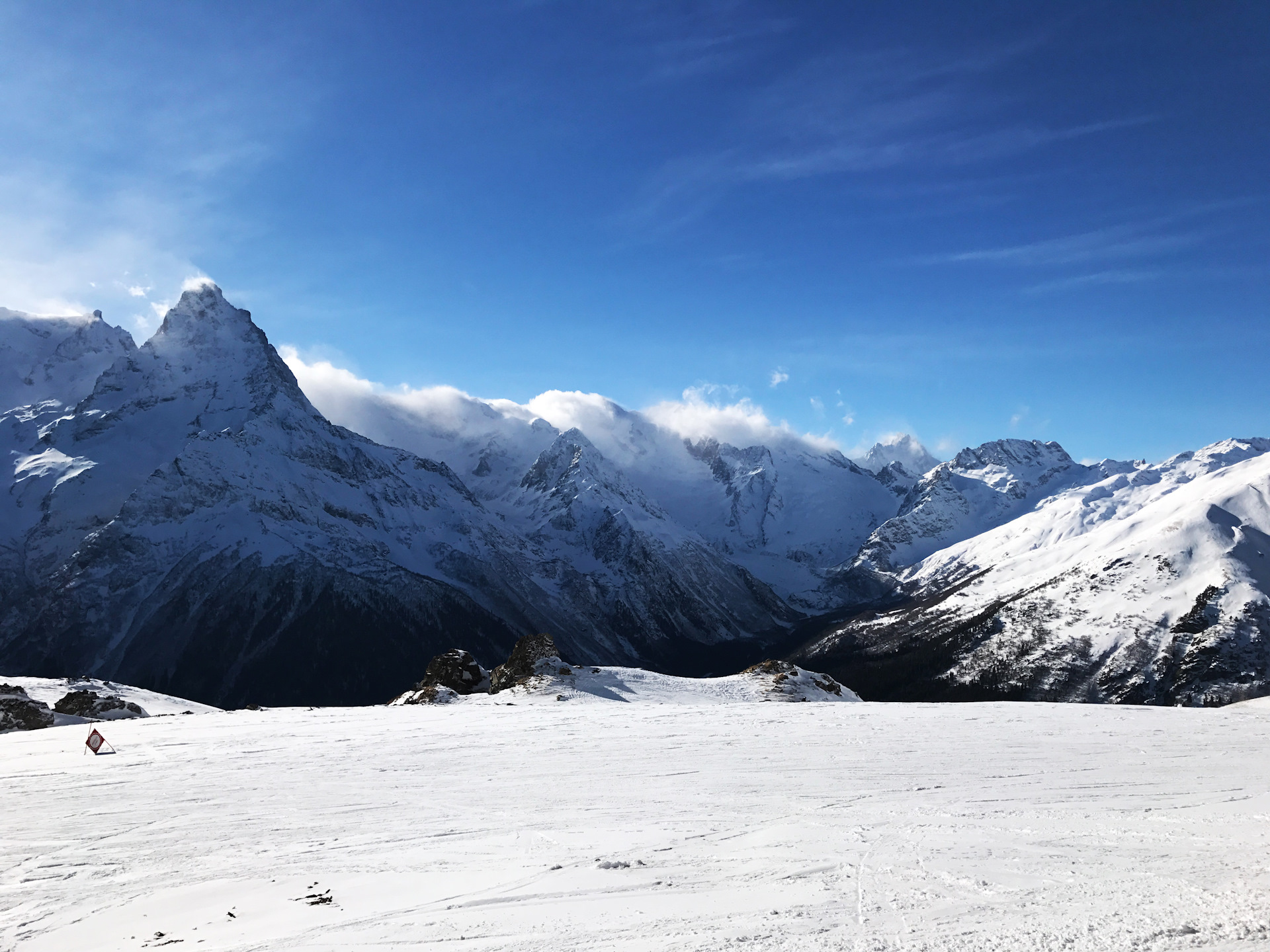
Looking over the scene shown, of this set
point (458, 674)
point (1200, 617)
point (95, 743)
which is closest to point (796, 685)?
point (458, 674)

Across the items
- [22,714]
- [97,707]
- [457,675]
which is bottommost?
[97,707]

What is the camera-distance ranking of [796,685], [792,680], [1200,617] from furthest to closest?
[1200,617], [792,680], [796,685]

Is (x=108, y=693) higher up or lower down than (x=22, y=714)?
lower down

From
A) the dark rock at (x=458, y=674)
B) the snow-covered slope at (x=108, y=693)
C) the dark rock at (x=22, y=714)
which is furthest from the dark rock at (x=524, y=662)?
the dark rock at (x=22, y=714)

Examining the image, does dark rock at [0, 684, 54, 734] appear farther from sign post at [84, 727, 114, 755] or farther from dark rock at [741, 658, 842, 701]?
dark rock at [741, 658, 842, 701]

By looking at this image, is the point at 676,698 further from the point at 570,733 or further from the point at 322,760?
the point at 322,760

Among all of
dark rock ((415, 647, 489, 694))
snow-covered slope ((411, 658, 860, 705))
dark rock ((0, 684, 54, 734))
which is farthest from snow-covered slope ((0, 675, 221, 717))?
snow-covered slope ((411, 658, 860, 705))

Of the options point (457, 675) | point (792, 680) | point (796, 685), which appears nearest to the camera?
point (796, 685)

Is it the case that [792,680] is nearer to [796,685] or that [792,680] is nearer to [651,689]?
[796,685]
